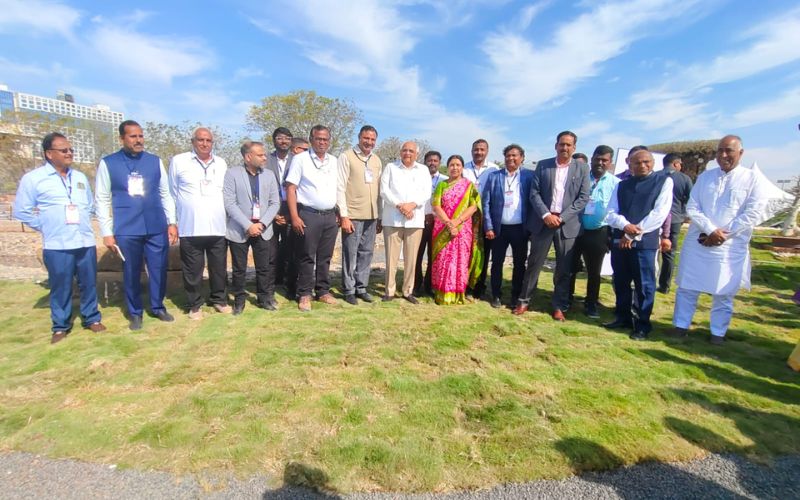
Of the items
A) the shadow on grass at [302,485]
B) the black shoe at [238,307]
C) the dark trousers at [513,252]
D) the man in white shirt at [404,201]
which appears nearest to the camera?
the shadow on grass at [302,485]

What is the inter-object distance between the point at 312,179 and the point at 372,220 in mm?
885

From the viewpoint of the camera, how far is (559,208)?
4.43 metres

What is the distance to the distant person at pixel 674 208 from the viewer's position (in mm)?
5422

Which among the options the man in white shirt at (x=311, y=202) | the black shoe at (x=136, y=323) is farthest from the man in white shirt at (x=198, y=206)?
the man in white shirt at (x=311, y=202)

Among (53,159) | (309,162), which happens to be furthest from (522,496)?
(53,159)

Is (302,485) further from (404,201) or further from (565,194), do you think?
(565,194)

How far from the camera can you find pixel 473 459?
214cm

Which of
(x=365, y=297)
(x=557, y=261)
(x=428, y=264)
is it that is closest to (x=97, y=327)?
(x=365, y=297)

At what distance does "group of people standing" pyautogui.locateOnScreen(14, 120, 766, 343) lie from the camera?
146 inches

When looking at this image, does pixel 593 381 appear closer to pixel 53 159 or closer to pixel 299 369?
pixel 299 369

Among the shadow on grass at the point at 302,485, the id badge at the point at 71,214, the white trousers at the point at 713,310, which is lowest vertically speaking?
the shadow on grass at the point at 302,485

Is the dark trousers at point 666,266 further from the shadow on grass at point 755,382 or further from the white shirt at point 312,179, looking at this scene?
the white shirt at point 312,179

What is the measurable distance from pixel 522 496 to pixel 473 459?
0.31m

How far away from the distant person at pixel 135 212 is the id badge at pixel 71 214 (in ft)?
0.52
